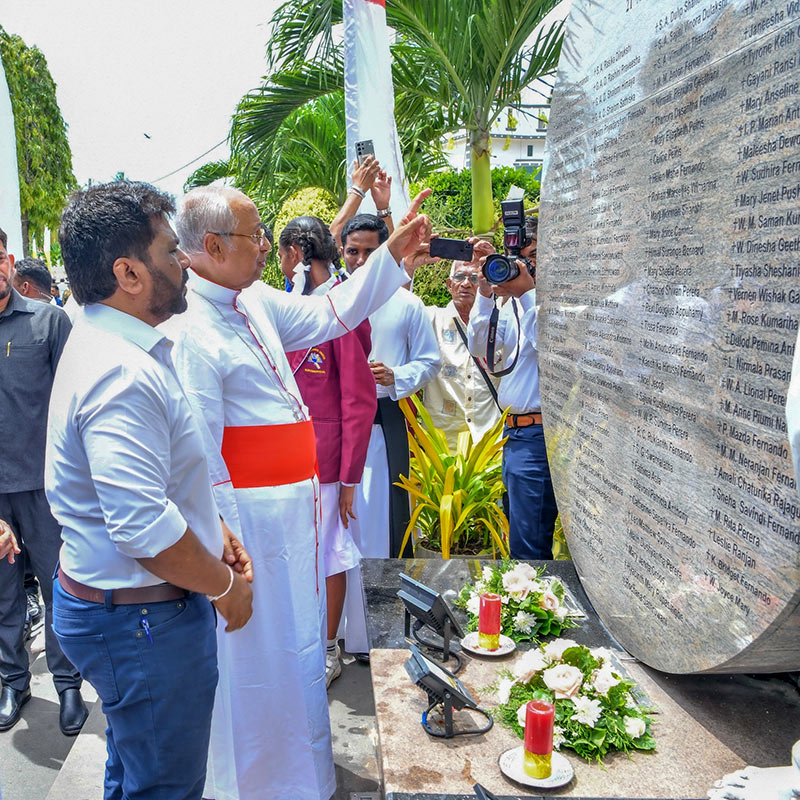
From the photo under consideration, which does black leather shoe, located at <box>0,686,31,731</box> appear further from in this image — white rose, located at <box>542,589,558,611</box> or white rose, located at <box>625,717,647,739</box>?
white rose, located at <box>625,717,647,739</box>

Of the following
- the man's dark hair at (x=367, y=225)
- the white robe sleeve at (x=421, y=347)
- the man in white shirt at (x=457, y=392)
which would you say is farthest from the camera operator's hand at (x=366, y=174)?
the man in white shirt at (x=457, y=392)

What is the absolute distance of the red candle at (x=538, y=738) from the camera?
5.19 feet

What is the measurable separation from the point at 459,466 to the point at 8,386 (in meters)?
2.32

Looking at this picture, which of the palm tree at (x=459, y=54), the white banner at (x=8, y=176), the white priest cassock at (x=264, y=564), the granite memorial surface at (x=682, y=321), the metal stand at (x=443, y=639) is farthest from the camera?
the palm tree at (x=459, y=54)

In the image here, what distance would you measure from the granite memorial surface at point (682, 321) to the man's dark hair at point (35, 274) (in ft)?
13.8

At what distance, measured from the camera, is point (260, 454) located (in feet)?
8.05

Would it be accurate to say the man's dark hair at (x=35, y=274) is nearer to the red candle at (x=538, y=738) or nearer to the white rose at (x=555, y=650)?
the white rose at (x=555, y=650)

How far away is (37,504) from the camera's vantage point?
10.6 feet

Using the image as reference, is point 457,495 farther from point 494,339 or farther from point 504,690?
point 504,690

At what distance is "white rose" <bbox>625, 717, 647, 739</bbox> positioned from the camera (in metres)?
1.74

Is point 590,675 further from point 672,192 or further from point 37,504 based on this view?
point 37,504

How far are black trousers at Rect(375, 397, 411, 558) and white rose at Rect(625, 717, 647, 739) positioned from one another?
2307 millimetres

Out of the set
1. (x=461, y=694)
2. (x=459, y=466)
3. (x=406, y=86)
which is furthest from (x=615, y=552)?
(x=406, y=86)

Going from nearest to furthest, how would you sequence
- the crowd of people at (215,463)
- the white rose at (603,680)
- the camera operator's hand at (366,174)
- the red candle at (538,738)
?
the red candle at (538,738) → the crowd of people at (215,463) → the white rose at (603,680) → the camera operator's hand at (366,174)
